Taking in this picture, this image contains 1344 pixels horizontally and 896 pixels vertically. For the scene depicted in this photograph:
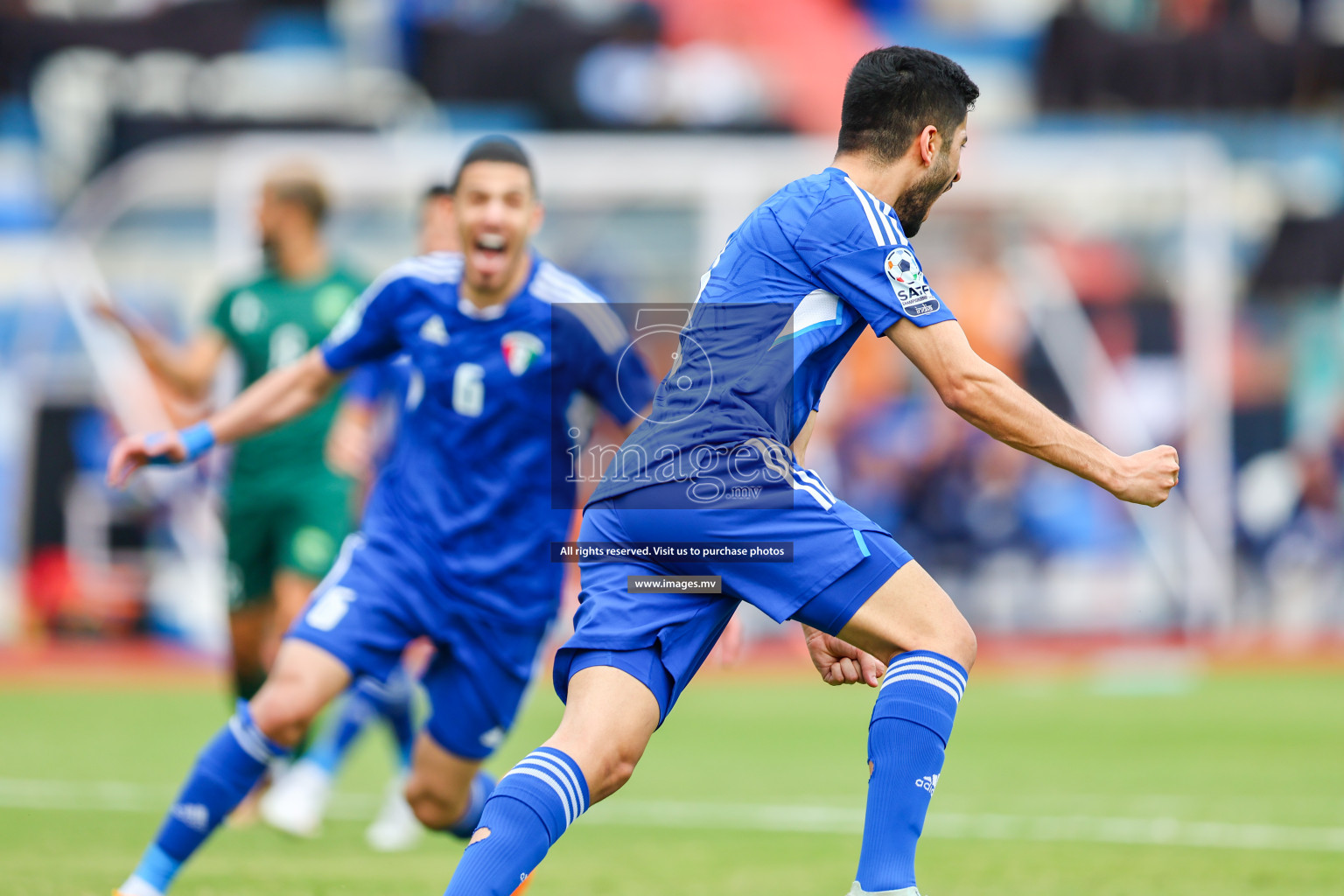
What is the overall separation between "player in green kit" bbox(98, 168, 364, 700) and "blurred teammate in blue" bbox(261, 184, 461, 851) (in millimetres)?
157

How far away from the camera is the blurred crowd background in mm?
16438

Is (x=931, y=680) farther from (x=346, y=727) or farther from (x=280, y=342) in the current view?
(x=280, y=342)

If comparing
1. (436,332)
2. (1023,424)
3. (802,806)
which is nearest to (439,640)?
(436,332)

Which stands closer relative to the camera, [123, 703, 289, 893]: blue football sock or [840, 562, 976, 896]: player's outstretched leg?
[840, 562, 976, 896]: player's outstretched leg

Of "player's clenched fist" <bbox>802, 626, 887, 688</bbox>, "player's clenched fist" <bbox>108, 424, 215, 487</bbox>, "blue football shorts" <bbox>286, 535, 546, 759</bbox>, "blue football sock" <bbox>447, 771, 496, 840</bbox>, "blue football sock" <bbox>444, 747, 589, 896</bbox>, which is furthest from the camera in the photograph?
"blue football sock" <bbox>447, 771, 496, 840</bbox>

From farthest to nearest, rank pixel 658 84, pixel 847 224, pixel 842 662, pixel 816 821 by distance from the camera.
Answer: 1. pixel 658 84
2. pixel 816 821
3. pixel 842 662
4. pixel 847 224

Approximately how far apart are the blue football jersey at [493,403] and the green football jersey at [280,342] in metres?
2.24

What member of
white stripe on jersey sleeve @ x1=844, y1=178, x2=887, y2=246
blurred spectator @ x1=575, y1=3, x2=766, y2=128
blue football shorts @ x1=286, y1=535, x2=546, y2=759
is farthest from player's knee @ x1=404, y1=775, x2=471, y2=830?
blurred spectator @ x1=575, y1=3, x2=766, y2=128

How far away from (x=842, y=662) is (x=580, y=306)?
1.75 m

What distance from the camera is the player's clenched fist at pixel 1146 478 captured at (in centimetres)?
385

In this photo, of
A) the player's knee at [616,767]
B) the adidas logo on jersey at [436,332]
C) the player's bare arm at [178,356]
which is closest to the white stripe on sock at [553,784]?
the player's knee at [616,767]

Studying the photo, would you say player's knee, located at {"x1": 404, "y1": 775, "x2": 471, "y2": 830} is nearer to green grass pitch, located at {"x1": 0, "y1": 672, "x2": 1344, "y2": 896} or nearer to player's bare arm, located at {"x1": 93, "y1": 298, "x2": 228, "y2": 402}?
green grass pitch, located at {"x1": 0, "y1": 672, "x2": 1344, "y2": 896}

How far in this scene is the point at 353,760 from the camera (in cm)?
1029

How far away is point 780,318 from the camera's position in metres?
4.07
